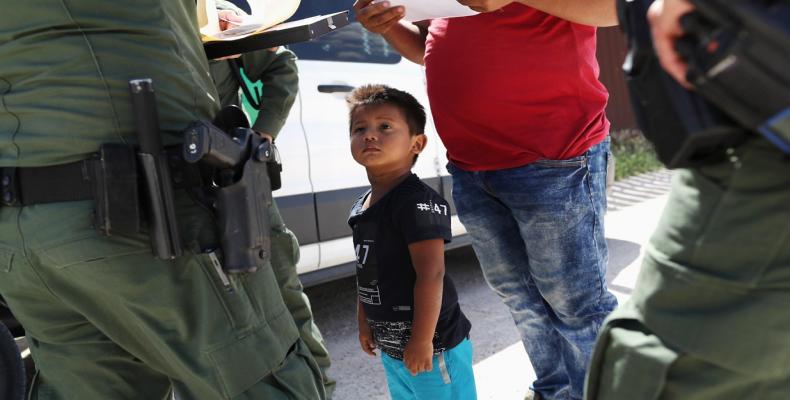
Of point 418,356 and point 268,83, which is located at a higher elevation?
point 268,83

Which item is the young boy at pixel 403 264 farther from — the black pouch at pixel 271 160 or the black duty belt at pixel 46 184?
the black duty belt at pixel 46 184

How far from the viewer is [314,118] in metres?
3.40

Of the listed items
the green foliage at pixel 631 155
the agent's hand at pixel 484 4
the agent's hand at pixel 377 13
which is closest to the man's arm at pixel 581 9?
the agent's hand at pixel 484 4

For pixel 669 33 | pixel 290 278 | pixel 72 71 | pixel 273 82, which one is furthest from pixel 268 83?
pixel 669 33

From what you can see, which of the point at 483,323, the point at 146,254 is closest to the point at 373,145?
the point at 146,254

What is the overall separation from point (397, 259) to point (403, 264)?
23 mm

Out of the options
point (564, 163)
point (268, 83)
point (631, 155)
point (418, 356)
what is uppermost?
point (268, 83)

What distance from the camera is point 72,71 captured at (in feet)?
4.44

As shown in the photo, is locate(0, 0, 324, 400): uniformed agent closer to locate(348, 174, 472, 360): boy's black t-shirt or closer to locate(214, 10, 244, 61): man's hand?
locate(348, 174, 472, 360): boy's black t-shirt

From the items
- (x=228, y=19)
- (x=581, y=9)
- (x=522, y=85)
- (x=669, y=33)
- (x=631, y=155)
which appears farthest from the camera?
(x=631, y=155)

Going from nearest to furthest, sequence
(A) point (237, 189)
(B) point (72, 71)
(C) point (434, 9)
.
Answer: (B) point (72, 71) < (A) point (237, 189) < (C) point (434, 9)

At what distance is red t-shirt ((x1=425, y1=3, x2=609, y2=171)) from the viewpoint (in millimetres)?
2010

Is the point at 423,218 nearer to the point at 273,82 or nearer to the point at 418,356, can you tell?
the point at 418,356

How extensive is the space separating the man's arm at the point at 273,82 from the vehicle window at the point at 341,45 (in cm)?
84
